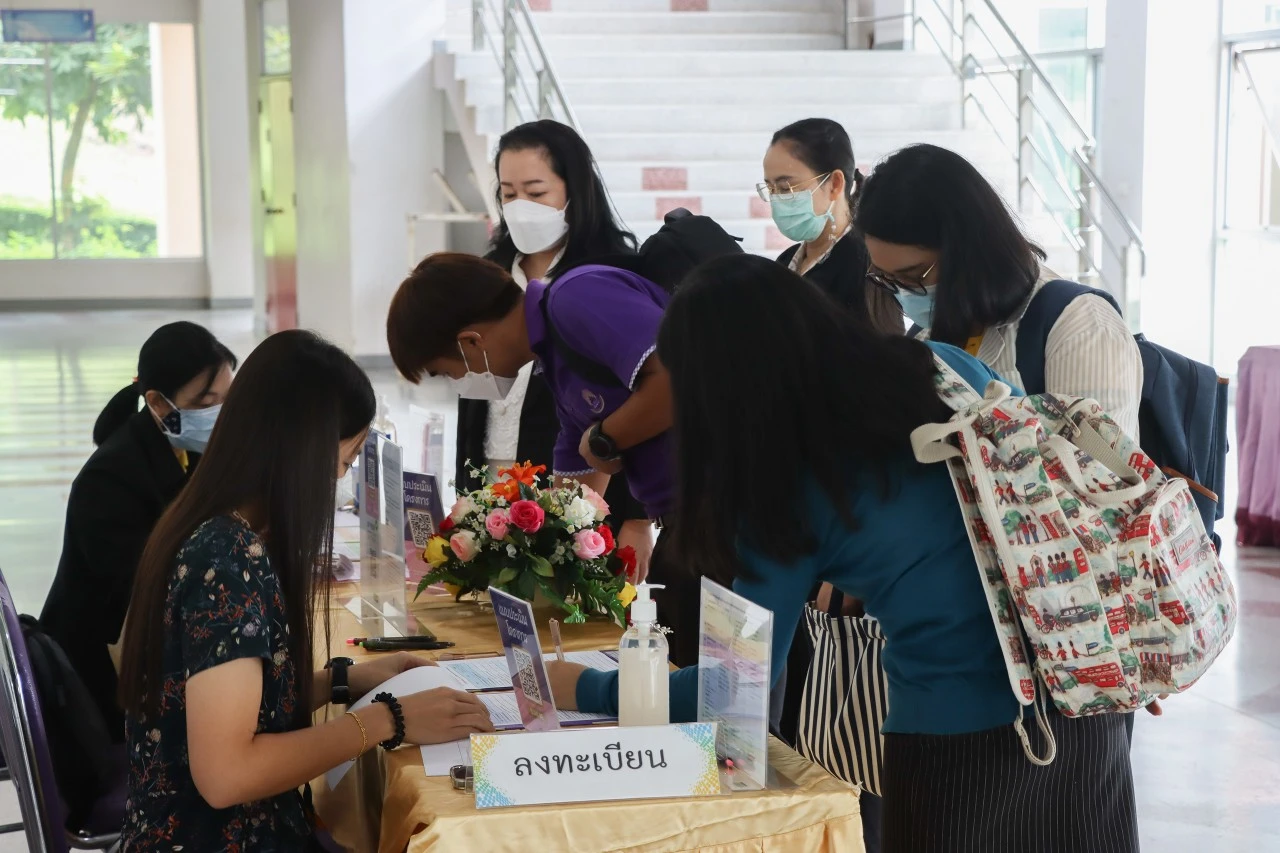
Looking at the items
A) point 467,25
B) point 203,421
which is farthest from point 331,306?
point 203,421

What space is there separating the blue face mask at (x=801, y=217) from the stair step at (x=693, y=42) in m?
6.68

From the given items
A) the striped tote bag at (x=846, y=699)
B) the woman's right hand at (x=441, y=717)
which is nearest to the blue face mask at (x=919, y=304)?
the striped tote bag at (x=846, y=699)

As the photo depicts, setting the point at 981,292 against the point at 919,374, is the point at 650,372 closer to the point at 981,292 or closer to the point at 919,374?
the point at 981,292

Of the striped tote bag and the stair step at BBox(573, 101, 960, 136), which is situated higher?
the stair step at BBox(573, 101, 960, 136)

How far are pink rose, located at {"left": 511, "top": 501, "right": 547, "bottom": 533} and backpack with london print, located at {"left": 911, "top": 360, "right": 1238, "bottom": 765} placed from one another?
2.90 feet

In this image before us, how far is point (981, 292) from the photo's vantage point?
213 cm

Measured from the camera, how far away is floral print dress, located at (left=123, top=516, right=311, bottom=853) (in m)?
1.66

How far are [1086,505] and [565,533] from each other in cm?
99

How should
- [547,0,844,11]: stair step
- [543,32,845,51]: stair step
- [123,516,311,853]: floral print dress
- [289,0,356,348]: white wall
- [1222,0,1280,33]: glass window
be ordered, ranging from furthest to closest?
[547,0,844,11]: stair step
[289,0,356,348]: white wall
[543,32,845,51]: stair step
[1222,0,1280,33]: glass window
[123,516,311,853]: floral print dress

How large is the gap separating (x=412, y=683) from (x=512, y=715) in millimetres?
185

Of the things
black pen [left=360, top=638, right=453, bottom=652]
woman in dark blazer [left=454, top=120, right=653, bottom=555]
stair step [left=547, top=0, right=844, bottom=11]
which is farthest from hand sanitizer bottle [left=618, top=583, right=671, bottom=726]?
stair step [left=547, top=0, right=844, bottom=11]

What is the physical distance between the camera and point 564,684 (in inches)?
72.1

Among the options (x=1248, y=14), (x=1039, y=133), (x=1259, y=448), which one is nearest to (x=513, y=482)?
(x=1259, y=448)

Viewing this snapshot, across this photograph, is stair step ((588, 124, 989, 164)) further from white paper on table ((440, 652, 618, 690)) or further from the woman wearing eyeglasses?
white paper on table ((440, 652, 618, 690))
